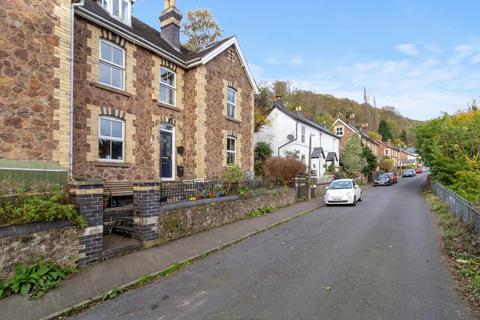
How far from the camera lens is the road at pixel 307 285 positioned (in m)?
4.28

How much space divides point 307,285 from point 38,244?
4.95 metres

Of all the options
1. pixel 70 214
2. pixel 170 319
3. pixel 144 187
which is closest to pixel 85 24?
pixel 144 187

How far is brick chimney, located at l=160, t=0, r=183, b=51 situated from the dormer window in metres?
3.24

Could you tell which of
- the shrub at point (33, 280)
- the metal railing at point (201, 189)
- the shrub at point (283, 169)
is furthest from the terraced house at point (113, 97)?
the shrub at point (33, 280)

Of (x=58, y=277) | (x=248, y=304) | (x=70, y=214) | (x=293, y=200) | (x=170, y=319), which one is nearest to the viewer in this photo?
(x=170, y=319)

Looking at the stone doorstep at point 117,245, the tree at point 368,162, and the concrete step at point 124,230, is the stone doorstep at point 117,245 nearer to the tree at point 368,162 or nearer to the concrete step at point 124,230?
the concrete step at point 124,230

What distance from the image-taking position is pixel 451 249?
758 cm

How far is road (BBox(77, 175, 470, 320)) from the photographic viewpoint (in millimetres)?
4277

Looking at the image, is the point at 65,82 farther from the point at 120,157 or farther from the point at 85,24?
the point at 120,157

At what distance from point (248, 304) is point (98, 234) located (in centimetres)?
369

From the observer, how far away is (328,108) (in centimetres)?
6838

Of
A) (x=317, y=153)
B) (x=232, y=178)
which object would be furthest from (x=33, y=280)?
(x=317, y=153)

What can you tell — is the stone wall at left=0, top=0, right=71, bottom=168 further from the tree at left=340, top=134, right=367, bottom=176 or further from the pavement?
the tree at left=340, top=134, right=367, bottom=176

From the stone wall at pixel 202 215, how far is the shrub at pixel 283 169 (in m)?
4.34
